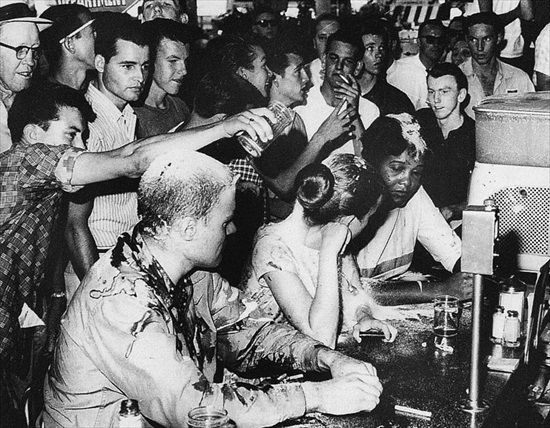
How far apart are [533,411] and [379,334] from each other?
0.50m

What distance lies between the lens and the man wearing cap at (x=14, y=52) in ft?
8.41

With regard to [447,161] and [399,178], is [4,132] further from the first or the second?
[447,161]

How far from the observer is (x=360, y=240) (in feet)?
10.7

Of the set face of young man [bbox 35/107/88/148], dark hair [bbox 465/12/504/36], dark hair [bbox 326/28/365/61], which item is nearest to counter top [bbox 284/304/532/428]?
face of young man [bbox 35/107/88/148]

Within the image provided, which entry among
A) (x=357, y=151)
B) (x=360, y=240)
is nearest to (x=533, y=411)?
(x=360, y=240)

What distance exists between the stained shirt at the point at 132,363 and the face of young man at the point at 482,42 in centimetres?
282

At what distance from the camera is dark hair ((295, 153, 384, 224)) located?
2479 mm

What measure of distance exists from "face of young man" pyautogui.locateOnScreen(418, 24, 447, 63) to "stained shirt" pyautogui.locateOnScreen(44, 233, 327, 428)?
2.79 meters

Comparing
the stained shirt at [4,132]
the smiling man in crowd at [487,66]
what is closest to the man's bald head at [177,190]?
the stained shirt at [4,132]

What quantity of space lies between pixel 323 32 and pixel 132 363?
114 inches

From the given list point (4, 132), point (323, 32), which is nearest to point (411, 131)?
point (323, 32)

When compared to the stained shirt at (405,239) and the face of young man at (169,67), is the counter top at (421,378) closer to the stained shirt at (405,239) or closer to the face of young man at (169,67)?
the stained shirt at (405,239)

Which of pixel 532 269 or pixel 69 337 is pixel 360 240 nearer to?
pixel 532 269

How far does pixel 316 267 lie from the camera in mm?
2439
